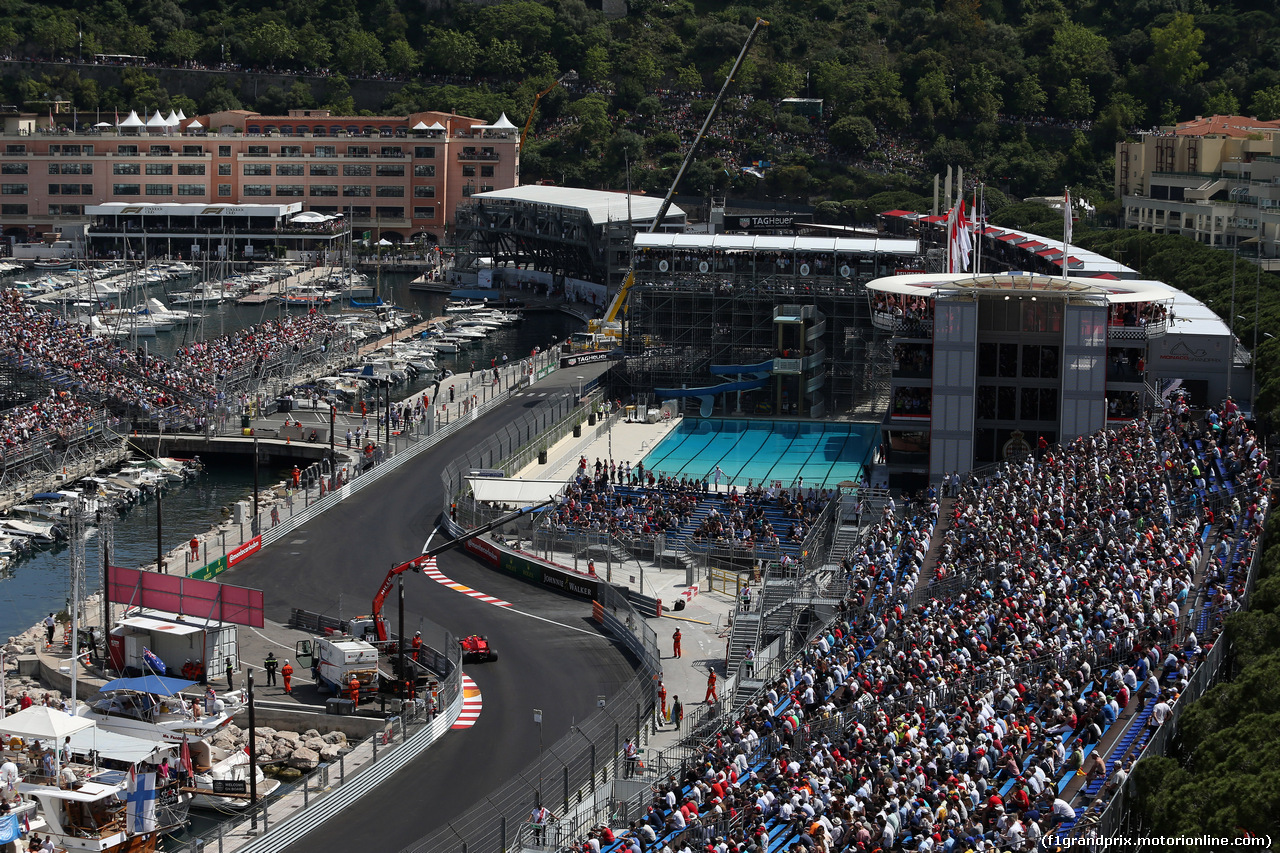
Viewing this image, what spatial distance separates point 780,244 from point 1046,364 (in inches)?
957

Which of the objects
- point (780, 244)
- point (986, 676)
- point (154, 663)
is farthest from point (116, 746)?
point (780, 244)

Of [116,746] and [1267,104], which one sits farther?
[1267,104]

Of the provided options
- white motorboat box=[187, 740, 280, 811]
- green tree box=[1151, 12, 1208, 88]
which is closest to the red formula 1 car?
white motorboat box=[187, 740, 280, 811]

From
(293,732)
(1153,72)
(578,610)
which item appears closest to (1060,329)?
(578,610)

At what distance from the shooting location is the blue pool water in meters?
78.9

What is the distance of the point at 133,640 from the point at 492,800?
15.7 metres

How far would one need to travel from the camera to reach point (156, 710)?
4928 centimetres

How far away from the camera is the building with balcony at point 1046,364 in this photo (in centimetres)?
7162

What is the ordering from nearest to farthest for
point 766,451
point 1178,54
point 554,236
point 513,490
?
point 513,490
point 766,451
point 554,236
point 1178,54

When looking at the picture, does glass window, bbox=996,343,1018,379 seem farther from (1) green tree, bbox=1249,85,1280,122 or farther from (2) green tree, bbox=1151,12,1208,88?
(2) green tree, bbox=1151,12,1208,88

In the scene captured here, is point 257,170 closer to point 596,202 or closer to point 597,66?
point 597,66

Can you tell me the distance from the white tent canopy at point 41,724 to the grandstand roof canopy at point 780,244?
2150 inches

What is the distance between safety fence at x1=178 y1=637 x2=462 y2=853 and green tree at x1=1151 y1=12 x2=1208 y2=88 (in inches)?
5629

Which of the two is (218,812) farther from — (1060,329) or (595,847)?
(1060,329)
